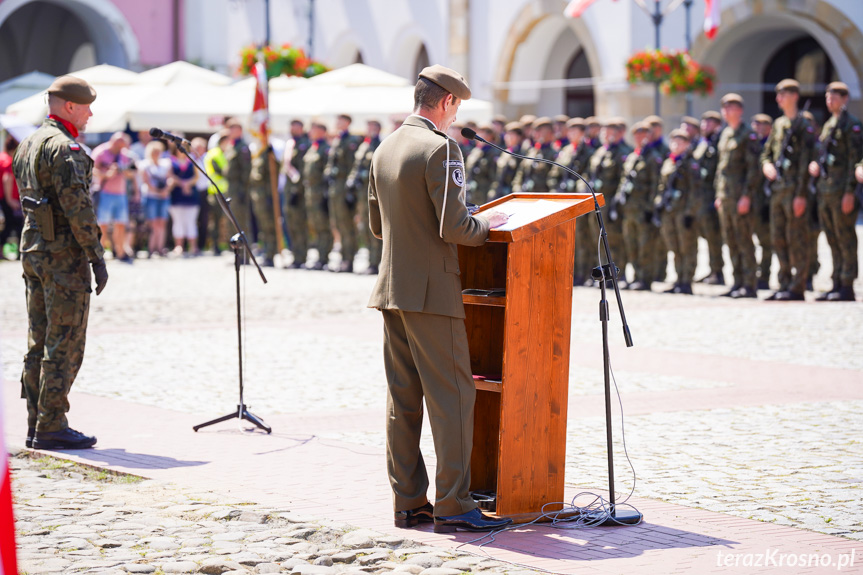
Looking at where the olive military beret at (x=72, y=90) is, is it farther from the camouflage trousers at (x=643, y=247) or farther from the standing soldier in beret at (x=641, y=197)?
the camouflage trousers at (x=643, y=247)

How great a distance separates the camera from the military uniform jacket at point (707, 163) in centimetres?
1566

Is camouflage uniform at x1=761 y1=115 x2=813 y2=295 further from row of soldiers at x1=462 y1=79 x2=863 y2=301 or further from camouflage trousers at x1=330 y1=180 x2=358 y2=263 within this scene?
camouflage trousers at x1=330 y1=180 x2=358 y2=263

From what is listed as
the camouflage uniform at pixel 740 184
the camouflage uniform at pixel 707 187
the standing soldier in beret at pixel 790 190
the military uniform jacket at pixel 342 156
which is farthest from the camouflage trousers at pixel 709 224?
the military uniform jacket at pixel 342 156

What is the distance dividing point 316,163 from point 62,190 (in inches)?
489

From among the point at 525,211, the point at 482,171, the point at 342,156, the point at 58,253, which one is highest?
the point at 342,156

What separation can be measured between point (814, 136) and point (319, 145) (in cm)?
805

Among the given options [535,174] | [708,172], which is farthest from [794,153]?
[535,174]

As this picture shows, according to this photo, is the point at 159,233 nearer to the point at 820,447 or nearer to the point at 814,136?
the point at 814,136

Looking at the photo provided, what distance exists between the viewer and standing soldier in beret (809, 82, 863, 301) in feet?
44.7

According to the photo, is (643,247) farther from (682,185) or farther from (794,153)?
(794,153)

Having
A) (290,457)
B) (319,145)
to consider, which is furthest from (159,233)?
(290,457)

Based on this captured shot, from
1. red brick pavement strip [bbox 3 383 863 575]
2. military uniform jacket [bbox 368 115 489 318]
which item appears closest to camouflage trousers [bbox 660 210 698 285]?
red brick pavement strip [bbox 3 383 863 575]

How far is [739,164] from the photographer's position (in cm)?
1497

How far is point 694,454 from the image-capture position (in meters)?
6.77
